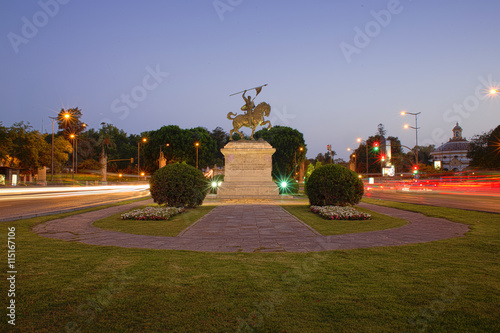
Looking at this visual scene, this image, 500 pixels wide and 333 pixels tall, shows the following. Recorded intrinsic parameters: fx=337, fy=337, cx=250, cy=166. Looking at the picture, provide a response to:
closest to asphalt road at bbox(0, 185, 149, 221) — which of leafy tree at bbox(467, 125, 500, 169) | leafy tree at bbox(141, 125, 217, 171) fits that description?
leafy tree at bbox(141, 125, 217, 171)

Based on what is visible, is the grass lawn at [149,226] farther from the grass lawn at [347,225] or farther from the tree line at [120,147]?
the tree line at [120,147]

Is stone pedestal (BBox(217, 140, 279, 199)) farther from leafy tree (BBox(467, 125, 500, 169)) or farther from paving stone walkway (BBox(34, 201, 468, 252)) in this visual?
leafy tree (BBox(467, 125, 500, 169))

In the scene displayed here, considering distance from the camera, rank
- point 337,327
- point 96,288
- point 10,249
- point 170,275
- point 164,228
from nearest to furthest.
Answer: point 337,327, point 96,288, point 170,275, point 10,249, point 164,228

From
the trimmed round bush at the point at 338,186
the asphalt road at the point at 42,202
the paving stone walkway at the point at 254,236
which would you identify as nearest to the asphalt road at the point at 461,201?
the trimmed round bush at the point at 338,186

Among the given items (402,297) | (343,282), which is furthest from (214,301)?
(402,297)

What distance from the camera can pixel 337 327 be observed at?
10.9 feet

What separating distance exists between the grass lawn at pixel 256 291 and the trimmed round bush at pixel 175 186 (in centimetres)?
840

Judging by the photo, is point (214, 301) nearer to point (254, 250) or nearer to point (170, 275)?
point (170, 275)

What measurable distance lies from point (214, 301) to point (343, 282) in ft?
5.95

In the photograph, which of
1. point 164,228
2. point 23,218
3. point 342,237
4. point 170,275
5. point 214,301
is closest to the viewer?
point 214,301

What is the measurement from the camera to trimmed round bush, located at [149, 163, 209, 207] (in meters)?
14.8

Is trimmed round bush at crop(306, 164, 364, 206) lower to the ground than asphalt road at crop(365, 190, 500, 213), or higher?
higher

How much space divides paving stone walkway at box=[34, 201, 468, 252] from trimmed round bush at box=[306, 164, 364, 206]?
3.68m

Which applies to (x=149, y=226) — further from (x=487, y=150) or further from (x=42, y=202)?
(x=487, y=150)
